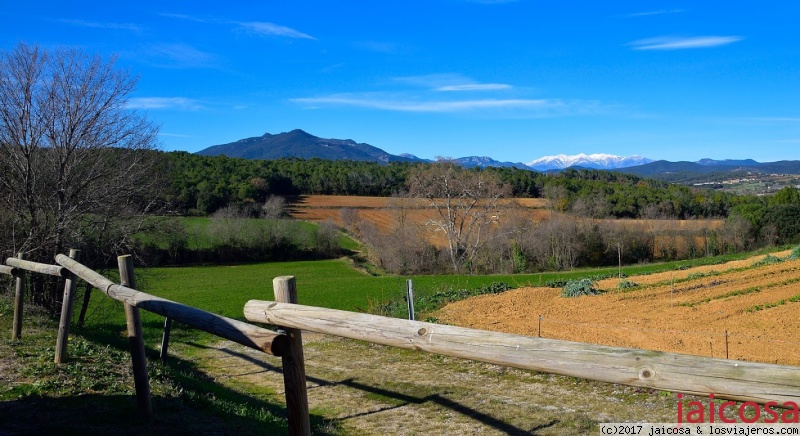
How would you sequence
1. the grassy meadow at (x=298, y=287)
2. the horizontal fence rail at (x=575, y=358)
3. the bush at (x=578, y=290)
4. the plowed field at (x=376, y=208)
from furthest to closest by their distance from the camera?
1. the plowed field at (x=376, y=208)
2. the bush at (x=578, y=290)
3. the grassy meadow at (x=298, y=287)
4. the horizontal fence rail at (x=575, y=358)

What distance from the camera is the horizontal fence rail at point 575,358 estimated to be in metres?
2.01

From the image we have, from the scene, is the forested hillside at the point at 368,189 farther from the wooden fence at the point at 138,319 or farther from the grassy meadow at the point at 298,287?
the wooden fence at the point at 138,319

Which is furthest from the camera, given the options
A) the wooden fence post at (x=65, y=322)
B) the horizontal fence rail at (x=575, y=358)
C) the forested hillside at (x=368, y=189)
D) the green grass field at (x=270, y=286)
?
the forested hillside at (x=368, y=189)

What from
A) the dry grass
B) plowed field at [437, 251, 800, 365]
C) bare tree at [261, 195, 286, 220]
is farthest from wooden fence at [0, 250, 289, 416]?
bare tree at [261, 195, 286, 220]

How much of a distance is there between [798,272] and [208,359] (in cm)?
2251

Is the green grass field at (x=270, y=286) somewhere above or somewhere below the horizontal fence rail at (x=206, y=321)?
below

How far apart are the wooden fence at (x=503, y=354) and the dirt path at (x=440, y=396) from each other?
3113mm

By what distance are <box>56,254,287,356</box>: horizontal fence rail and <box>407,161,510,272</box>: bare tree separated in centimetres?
3609

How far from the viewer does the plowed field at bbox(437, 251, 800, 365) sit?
11.7m

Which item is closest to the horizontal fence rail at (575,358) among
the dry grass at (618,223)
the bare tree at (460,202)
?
the bare tree at (460,202)

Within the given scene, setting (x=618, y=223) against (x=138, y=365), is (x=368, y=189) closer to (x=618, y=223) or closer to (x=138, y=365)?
(x=618, y=223)

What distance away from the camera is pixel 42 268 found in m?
7.27

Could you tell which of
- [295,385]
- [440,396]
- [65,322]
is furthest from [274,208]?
[295,385]

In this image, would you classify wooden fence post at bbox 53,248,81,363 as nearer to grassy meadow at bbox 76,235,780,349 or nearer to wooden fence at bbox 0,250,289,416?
wooden fence at bbox 0,250,289,416
